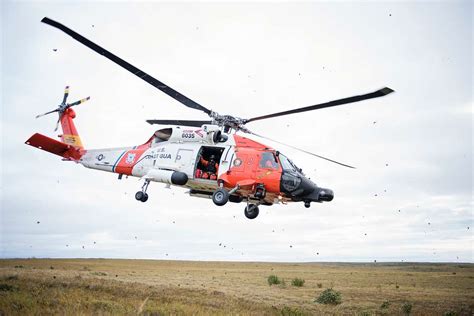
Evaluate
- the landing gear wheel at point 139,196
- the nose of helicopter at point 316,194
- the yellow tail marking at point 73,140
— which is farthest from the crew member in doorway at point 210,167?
the yellow tail marking at point 73,140

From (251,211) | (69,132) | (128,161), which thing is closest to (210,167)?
(251,211)

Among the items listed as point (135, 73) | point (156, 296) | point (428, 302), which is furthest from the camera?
point (428, 302)

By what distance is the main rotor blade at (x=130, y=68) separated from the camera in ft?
48.9

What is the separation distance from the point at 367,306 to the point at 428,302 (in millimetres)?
5332

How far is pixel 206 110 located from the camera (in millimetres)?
18203

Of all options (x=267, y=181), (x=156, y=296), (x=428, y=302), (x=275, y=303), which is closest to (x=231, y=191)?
(x=267, y=181)

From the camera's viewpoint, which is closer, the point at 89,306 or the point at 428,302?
the point at 89,306

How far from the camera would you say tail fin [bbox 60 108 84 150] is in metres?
22.7

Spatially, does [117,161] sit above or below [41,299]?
above

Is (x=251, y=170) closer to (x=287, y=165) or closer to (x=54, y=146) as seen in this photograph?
(x=287, y=165)

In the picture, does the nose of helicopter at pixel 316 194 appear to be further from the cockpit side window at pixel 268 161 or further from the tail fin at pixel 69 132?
the tail fin at pixel 69 132

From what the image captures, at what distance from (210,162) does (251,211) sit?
301cm

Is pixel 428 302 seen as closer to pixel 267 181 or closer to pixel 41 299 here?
pixel 267 181

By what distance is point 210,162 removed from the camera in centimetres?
1927
